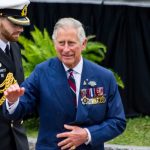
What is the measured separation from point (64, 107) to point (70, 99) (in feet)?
0.20

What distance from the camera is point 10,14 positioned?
406 cm

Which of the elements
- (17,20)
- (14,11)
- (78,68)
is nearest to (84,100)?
(78,68)

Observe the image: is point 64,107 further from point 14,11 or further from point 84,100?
point 14,11

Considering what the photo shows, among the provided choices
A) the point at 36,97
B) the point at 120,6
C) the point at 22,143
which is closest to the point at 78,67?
the point at 36,97

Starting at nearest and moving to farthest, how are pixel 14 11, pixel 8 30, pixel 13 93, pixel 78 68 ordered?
1. pixel 13 93
2. pixel 78 68
3. pixel 8 30
4. pixel 14 11

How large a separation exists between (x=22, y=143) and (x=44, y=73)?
34.5 inches

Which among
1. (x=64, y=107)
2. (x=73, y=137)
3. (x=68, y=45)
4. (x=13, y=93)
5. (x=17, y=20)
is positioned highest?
(x=17, y=20)

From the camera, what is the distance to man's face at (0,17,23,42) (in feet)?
13.0

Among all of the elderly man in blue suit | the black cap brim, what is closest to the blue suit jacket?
the elderly man in blue suit

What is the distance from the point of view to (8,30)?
3957 millimetres

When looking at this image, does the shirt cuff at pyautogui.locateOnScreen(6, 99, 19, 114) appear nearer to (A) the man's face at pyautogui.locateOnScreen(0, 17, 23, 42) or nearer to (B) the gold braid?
(B) the gold braid

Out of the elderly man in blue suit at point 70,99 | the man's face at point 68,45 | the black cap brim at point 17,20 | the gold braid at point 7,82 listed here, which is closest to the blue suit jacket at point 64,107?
the elderly man in blue suit at point 70,99

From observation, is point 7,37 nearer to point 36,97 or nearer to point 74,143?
point 36,97

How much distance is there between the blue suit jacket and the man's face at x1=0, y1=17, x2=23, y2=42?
0.46m
